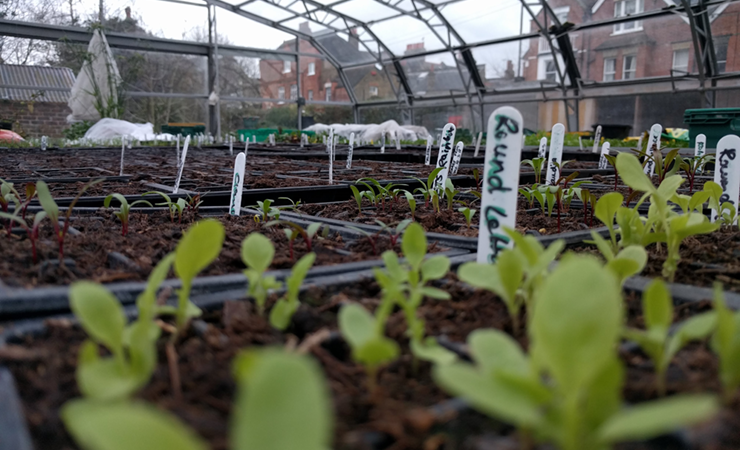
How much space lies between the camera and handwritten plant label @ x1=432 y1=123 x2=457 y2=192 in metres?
1.74

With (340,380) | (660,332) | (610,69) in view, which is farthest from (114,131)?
(660,332)

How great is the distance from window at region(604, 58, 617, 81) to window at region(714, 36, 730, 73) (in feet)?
5.16

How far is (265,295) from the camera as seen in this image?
31.2 inches

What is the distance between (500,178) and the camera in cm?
90

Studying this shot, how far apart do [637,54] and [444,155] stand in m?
8.97

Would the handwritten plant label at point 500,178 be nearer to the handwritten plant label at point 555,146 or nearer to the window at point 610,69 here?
the handwritten plant label at point 555,146

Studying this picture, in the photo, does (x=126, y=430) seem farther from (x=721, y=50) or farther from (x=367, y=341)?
(x=721, y=50)

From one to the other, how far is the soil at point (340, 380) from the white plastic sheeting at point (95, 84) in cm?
1027

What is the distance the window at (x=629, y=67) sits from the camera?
9445 mm

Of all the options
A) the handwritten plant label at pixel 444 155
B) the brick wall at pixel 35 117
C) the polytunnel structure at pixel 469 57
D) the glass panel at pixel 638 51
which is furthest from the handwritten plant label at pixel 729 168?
the brick wall at pixel 35 117

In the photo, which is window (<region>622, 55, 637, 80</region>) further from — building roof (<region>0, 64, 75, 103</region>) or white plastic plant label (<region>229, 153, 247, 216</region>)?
building roof (<region>0, 64, 75, 103</region>)

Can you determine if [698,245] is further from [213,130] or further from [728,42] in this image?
[213,130]

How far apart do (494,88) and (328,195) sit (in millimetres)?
10223

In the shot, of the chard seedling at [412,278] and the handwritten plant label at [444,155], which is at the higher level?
the handwritten plant label at [444,155]
